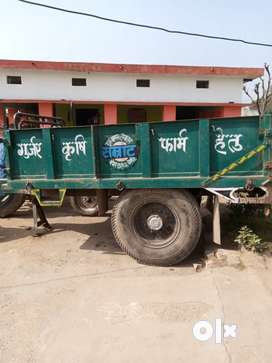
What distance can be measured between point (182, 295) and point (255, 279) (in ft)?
2.81

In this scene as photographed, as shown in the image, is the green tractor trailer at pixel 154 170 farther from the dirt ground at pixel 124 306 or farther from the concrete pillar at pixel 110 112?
the concrete pillar at pixel 110 112

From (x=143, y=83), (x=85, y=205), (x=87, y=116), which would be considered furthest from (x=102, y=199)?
(x=87, y=116)

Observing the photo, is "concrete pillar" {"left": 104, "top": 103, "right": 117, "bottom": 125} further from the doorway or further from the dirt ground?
the dirt ground

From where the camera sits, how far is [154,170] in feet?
12.8

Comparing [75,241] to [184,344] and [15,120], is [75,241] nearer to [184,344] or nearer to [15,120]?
[15,120]

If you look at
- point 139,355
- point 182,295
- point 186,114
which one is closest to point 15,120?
point 182,295

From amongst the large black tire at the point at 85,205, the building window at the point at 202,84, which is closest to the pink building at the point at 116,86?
the building window at the point at 202,84

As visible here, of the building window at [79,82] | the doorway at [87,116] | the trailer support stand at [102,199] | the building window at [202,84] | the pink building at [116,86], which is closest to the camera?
the trailer support stand at [102,199]

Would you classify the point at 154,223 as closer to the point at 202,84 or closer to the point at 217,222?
the point at 217,222

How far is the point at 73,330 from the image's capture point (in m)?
2.67

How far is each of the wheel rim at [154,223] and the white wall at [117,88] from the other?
11800 mm

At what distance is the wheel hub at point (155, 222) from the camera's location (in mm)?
4051

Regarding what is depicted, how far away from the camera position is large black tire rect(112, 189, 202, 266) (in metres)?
3.87

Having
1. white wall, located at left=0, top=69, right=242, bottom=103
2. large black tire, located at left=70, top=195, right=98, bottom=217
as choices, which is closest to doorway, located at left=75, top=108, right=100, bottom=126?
white wall, located at left=0, top=69, right=242, bottom=103
